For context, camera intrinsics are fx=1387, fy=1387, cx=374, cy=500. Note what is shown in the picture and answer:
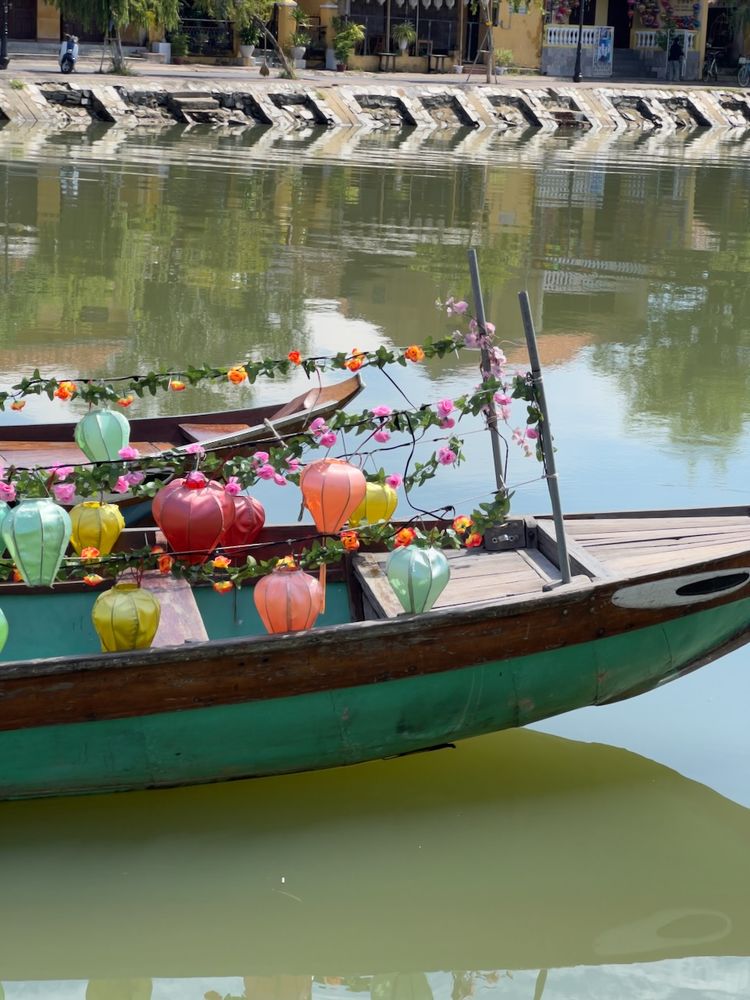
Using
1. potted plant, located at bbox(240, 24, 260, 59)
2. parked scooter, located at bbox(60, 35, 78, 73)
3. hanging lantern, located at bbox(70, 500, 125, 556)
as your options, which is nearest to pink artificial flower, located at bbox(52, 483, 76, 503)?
hanging lantern, located at bbox(70, 500, 125, 556)

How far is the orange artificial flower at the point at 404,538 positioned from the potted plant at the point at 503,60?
40390mm

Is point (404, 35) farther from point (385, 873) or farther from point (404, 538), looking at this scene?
point (385, 873)

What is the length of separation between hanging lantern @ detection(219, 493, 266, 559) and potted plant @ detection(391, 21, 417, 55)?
38.1 m

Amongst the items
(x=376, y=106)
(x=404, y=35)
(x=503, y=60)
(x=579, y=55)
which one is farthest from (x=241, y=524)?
(x=503, y=60)

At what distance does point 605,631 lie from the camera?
496 cm

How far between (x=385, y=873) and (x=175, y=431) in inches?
127

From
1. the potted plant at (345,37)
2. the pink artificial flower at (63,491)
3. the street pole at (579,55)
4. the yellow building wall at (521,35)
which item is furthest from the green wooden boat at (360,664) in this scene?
the yellow building wall at (521,35)

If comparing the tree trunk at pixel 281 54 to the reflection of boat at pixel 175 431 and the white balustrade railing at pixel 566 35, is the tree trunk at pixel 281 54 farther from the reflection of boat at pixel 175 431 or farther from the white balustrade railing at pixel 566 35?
the reflection of boat at pixel 175 431

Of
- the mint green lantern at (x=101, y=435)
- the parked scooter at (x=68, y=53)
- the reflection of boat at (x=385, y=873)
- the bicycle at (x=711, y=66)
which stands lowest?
the reflection of boat at (x=385, y=873)

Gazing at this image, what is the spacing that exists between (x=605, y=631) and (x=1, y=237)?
13.1m

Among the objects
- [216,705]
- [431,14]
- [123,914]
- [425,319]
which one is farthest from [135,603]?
[431,14]

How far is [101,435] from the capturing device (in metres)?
5.57

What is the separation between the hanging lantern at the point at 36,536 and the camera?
451 cm

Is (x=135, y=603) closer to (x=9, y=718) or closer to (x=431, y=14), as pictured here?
(x=9, y=718)
